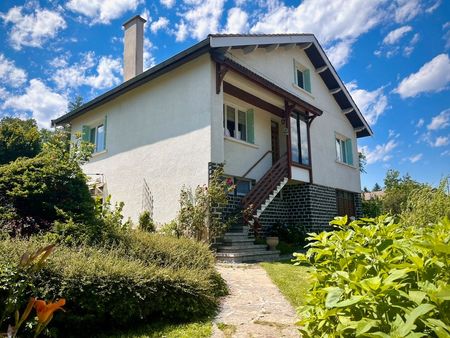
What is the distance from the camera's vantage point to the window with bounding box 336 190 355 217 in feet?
58.3

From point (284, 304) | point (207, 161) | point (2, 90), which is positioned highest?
point (2, 90)

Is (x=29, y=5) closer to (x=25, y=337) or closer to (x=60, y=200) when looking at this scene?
(x=60, y=200)

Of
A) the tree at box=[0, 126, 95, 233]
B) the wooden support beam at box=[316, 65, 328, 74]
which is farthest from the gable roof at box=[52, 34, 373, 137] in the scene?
the tree at box=[0, 126, 95, 233]

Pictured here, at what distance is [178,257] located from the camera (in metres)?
5.63

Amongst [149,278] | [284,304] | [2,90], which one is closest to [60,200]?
[149,278]

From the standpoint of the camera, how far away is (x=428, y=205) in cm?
758

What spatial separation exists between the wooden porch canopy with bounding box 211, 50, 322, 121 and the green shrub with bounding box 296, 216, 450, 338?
378 inches

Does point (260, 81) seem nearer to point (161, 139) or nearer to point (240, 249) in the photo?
point (161, 139)

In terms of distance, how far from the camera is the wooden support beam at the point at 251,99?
39.3 ft

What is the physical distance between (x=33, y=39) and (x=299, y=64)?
11.8 metres

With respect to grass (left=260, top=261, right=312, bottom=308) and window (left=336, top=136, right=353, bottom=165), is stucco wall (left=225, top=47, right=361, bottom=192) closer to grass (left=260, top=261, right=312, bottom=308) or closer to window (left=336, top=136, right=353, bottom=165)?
window (left=336, top=136, right=353, bottom=165)

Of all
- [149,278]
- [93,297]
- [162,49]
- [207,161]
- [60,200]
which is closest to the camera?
[93,297]

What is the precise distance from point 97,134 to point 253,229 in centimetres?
943

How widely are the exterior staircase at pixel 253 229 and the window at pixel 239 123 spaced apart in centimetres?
174
